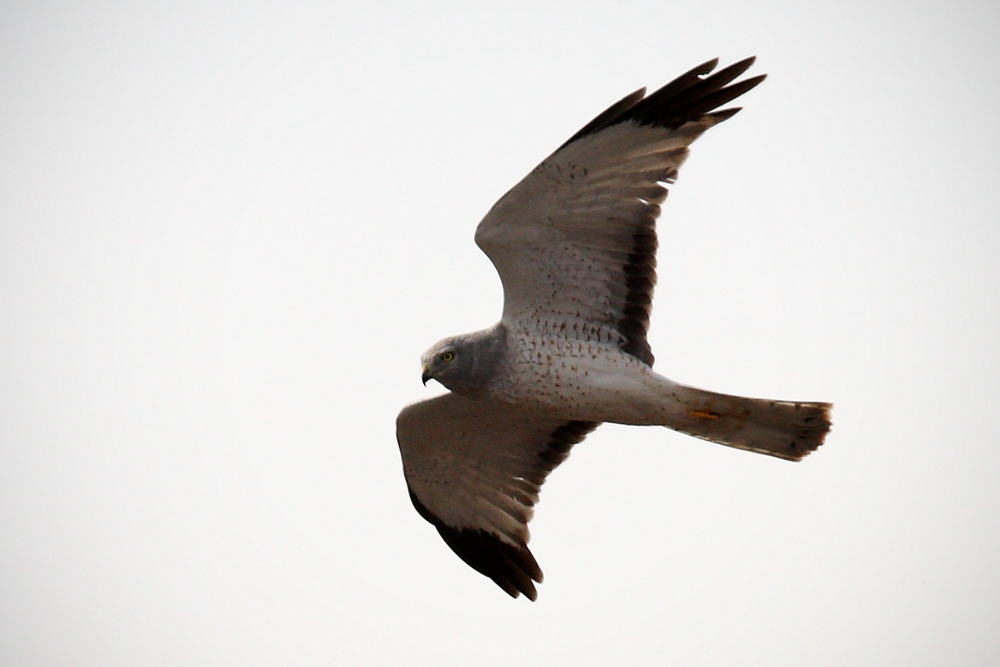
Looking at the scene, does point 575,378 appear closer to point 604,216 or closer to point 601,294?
point 601,294

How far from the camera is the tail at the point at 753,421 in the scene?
25.5ft

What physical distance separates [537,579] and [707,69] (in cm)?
439

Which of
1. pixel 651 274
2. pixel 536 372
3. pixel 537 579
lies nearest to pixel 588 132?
pixel 651 274

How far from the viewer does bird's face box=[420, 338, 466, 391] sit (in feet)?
25.4

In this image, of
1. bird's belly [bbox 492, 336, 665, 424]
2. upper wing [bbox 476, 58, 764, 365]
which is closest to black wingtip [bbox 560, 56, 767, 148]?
upper wing [bbox 476, 58, 764, 365]

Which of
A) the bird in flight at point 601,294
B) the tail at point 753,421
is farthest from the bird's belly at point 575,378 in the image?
the tail at point 753,421

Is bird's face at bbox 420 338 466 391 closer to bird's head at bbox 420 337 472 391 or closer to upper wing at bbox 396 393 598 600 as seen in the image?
bird's head at bbox 420 337 472 391

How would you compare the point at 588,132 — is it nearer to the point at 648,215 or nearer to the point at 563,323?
Result: the point at 648,215

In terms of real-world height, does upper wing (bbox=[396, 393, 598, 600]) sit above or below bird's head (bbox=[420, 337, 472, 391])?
below

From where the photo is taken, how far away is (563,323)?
26.2 ft

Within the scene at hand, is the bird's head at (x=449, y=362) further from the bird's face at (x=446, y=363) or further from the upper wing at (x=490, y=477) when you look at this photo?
the upper wing at (x=490, y=477)

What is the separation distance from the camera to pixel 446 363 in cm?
776

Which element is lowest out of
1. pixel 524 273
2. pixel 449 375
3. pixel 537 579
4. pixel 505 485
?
pixel 537 579

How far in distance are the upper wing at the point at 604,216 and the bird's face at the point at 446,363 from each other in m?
0.52
